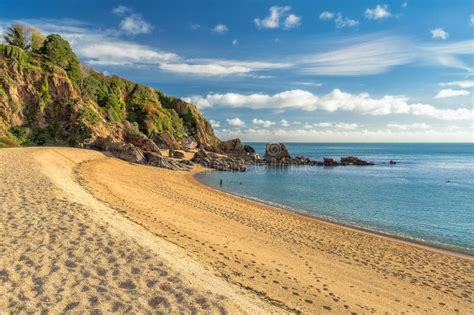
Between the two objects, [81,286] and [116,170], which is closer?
[81,286]

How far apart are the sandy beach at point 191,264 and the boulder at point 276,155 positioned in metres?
60.8

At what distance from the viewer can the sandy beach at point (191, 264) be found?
7.69 meters

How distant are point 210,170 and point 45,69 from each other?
32.5m

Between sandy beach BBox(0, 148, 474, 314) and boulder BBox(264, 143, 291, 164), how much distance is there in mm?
60823

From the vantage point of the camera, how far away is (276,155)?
87.0 m

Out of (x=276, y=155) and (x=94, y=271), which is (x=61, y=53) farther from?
(x=94, y=271)

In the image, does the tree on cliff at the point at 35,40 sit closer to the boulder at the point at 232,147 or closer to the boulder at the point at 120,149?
the boulder at the point at 120,149

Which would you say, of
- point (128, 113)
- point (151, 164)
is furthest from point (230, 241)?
point (128, 113)

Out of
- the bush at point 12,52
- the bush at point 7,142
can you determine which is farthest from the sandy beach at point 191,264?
the bush at point 12,52

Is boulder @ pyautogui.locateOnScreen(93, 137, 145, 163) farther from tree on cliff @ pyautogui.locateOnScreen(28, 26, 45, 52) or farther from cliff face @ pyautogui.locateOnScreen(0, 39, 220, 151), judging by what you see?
tree on cliff @ pyautogui.locateOnScreen(28, 26, 45, 52)

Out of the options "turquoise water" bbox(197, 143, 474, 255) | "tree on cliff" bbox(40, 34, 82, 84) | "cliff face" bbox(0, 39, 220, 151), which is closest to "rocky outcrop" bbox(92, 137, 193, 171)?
"cliff face" bbox(0, 39, 220, 151)

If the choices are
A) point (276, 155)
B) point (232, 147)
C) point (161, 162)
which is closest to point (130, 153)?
point (161, 162)

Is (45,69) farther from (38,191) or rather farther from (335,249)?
(335,249)

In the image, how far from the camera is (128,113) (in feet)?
262
